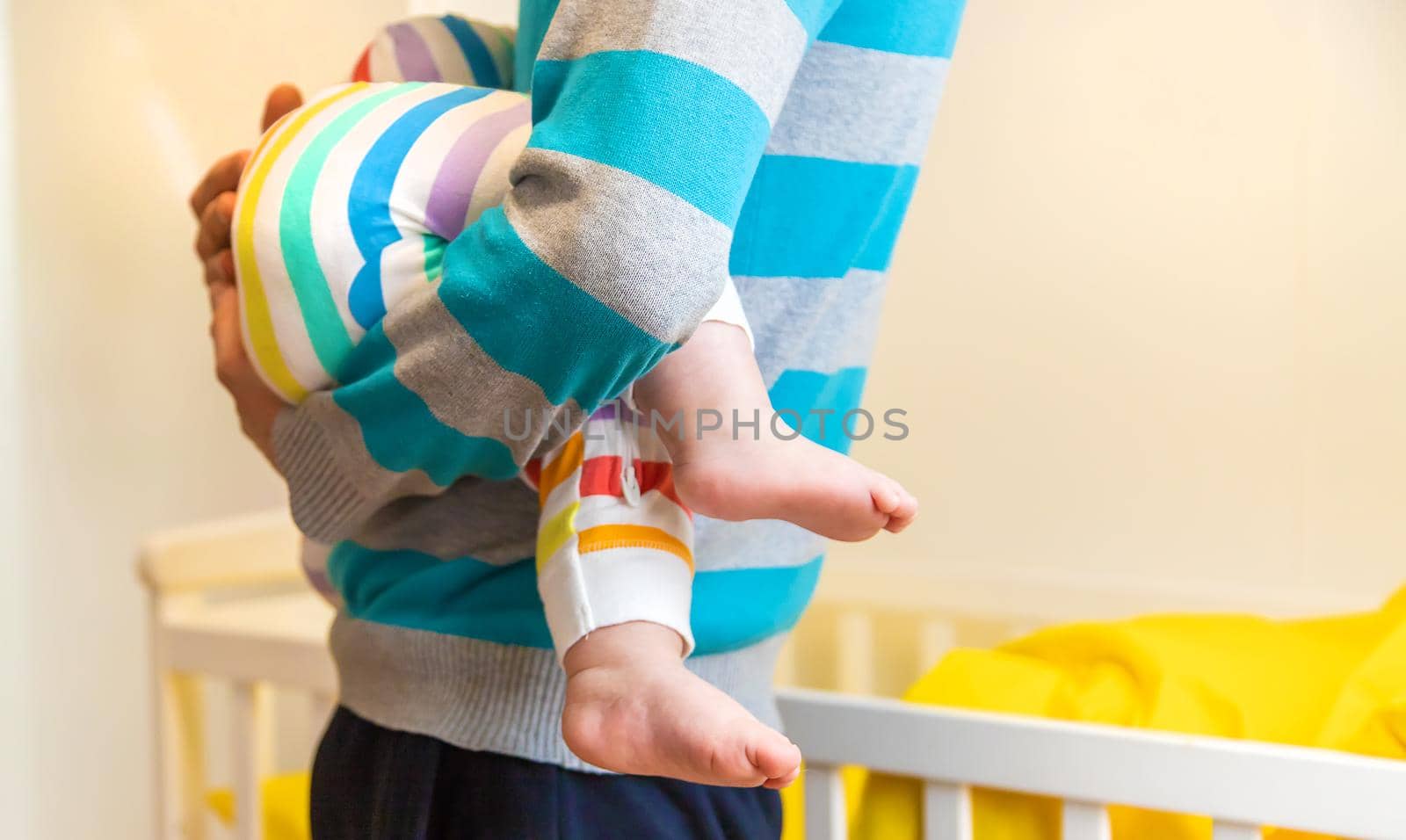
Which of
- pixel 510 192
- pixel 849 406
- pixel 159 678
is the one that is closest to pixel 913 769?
pixel 849 406

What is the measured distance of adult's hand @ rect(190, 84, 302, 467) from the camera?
1.64 ft

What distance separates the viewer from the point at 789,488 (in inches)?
16.6

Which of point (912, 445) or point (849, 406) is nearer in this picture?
point (849, 406)

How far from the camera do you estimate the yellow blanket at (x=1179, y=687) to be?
27.2 inches

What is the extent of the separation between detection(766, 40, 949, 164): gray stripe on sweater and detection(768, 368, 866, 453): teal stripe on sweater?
93 millimetres

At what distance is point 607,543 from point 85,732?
4.01 ft

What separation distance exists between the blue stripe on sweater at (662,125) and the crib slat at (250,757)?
769 mm

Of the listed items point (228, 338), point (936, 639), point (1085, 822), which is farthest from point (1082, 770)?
point (936, 639)

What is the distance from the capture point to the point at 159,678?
112 centimetres

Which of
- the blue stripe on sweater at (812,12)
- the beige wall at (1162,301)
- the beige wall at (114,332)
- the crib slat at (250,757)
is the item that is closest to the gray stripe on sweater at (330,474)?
the blue stripe on sweater at (812,12)

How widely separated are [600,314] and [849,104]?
16cm

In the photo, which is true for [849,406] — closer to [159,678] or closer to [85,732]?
[159,678]

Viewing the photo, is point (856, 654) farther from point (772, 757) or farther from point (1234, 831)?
point (772, 757)

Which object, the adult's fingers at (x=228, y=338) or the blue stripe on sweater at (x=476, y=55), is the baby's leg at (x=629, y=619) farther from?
the blue stripe on sweater at (x=476, y=55)
